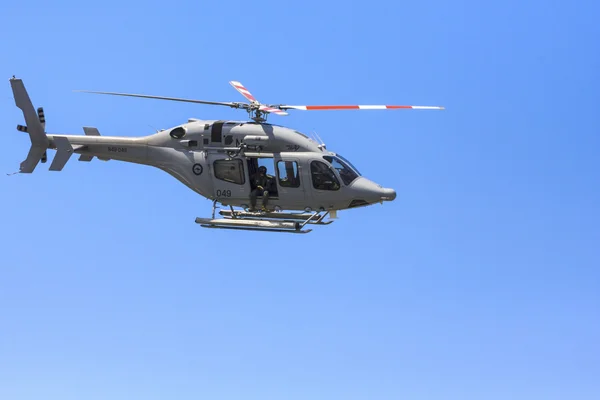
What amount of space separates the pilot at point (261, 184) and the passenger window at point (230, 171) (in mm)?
330

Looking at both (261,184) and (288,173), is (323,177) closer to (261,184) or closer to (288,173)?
(288,173)

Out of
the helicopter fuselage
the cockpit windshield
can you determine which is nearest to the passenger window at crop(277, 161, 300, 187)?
the helicopter fuselage

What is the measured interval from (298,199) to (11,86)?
353 inches

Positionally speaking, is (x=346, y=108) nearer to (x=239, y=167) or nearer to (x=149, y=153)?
(x=239, y=167)

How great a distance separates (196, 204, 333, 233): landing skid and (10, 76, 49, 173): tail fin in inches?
218

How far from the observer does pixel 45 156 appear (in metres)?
26.2

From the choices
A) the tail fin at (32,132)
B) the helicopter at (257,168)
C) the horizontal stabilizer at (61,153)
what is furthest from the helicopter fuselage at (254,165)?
the tail fin at (32,132)

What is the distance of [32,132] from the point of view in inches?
1030

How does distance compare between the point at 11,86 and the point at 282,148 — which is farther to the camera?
the point at 11,86

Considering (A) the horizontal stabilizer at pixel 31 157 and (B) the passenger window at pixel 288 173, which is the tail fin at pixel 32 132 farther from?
(B) the passenger window at pixel 288 173

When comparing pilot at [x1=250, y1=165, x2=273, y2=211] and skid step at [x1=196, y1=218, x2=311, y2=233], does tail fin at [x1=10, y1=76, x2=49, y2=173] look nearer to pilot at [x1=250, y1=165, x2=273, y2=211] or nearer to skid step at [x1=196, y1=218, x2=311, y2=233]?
skid step at [x1=196, y1=218, x2=311, y2=233]

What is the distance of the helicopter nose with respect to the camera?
76.2 feet

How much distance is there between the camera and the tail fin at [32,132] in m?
26.1

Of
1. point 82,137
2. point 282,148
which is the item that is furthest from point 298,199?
point 82,137
